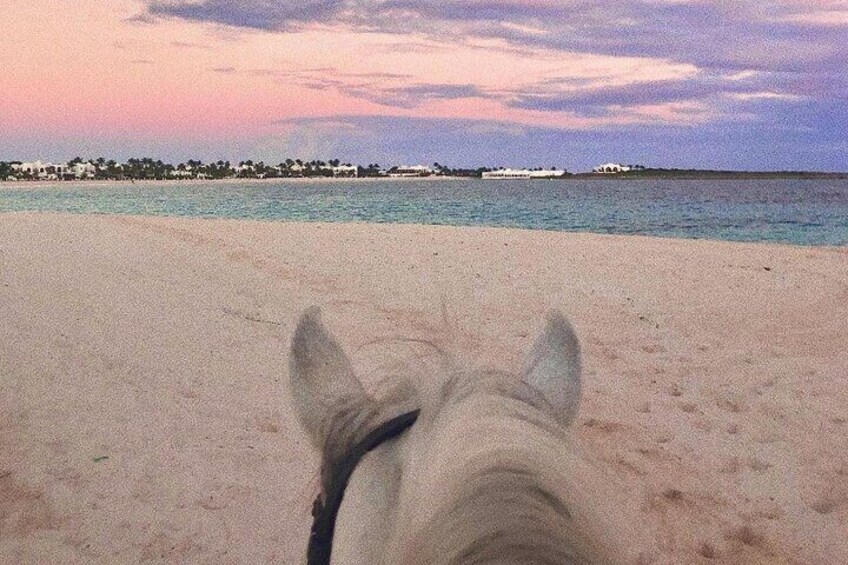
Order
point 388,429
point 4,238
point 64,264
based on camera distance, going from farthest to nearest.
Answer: point 4,238, point 64,264, point 388,429

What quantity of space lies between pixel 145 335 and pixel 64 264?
362 centimetres

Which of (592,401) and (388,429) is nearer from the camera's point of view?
(388,429)

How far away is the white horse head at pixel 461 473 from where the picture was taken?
2.14 ft

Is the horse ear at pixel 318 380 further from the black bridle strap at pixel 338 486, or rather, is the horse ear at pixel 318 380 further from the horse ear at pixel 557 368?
the horse ear at pixel 557 368

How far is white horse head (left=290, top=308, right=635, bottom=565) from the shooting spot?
652 millimetres

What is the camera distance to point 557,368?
1171 mm

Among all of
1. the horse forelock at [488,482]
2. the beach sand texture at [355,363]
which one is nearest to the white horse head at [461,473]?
the horse forelock at [488,482]

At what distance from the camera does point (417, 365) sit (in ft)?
3.50

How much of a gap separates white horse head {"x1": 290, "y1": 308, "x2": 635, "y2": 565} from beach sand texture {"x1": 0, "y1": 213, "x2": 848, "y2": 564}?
0.19m

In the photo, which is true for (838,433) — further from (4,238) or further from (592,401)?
(4,238)

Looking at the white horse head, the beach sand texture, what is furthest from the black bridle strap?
the beach sand texture

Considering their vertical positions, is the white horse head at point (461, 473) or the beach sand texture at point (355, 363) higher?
the white horse head at point (461, 473)

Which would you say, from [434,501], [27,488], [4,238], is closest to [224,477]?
[27,488]

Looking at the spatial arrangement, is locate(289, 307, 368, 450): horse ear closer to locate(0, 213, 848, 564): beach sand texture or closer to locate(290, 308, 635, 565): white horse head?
locate(290, 308, 635, 565): white horse head
